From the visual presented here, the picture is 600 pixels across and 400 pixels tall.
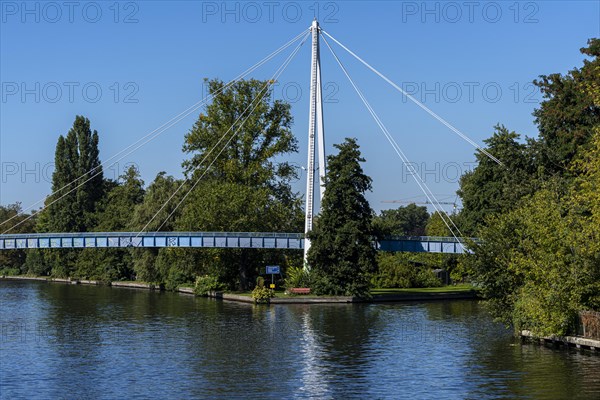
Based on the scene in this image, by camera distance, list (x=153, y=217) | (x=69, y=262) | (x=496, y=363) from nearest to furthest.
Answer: (x=496, y=363) < (x=153, y=217) < (x=69, y=262)

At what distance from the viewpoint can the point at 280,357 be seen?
44.7 m

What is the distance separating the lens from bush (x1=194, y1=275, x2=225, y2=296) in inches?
3529

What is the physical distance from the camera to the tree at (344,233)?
77.8 m

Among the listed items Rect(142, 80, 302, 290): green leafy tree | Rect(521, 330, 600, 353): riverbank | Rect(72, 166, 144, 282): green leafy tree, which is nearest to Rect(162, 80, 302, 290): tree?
Rect(142, 80, 302, 290): green leafy tree

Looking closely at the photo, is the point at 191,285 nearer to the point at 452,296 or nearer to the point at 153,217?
the point at 153,217

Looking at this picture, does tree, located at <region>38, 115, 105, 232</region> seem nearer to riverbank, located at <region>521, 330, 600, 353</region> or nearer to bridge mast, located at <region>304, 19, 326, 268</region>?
bridge mast, located at <region>304, 19, 326, 268</region>

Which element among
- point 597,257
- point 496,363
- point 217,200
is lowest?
point 496,363

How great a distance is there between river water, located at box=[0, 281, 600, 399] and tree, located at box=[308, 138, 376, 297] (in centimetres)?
799

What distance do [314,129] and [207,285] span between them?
21.0 metres

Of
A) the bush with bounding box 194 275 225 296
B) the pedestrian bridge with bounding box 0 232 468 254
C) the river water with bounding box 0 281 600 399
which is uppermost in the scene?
the pedestrian bridge with bounding box 0 232 468 254

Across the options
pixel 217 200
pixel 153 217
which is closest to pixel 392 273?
pixel 217 200

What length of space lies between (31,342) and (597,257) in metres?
33.2

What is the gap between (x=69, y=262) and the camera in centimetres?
13025

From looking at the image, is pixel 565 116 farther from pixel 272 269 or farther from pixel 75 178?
pixel 75 178
